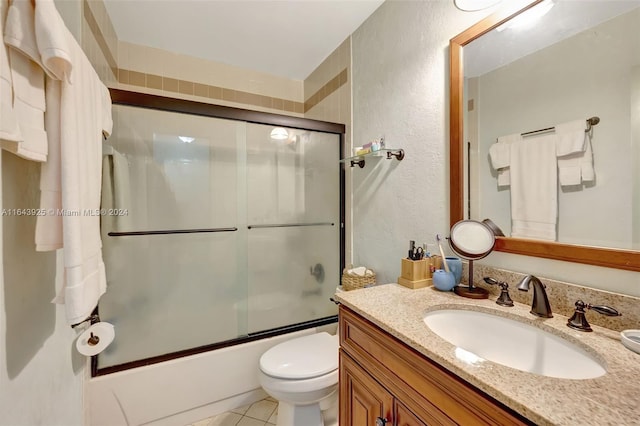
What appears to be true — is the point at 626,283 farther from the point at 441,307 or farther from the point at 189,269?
the point at 189,269

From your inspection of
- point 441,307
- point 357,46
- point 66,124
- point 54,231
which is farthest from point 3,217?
point 357,46

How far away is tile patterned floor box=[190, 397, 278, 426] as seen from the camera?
57.9 inches

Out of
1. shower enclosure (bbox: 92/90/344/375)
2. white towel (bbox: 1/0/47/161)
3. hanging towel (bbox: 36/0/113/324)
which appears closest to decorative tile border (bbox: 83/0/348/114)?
shower enclosure (bbox: 92/90/344/375)

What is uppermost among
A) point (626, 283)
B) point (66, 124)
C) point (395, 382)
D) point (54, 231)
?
point (66, 124)

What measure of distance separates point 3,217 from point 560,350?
146cm

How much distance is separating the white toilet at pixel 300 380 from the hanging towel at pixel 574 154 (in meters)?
1.08

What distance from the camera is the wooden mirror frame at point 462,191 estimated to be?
71cm

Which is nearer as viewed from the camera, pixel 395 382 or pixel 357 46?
pixel 395 382

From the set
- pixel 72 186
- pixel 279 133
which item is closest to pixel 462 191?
pixel 279 133

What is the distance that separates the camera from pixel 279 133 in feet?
5.91

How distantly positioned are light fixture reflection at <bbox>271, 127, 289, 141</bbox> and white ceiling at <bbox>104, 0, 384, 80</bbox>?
2.16 ft

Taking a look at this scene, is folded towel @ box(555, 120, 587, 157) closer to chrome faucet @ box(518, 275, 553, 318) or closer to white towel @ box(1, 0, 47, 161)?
chrome faucet @ box(518, 275, 553, 318)

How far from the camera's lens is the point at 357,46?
1.72 metres

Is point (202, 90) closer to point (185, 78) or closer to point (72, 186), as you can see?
point (185, 78)
